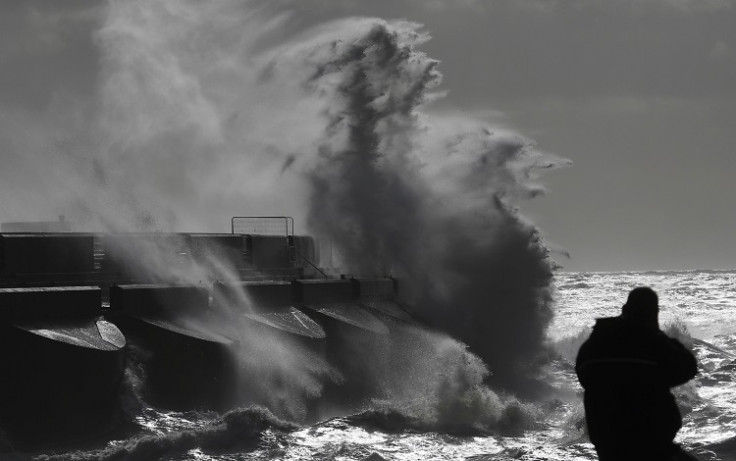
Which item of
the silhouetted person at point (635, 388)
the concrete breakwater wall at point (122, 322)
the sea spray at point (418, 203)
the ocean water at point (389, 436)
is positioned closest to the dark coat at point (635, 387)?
the silhouetted person at point (635, 388)

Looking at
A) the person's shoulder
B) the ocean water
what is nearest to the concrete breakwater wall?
the ocean water

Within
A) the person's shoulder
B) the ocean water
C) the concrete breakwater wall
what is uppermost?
the person's shoulder

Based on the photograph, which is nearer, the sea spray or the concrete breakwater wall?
the concrete breakwater wall

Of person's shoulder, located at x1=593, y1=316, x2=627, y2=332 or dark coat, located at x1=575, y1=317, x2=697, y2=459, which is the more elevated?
person's shoulder, located at x1=593, y1=316, x2=627, y2=332

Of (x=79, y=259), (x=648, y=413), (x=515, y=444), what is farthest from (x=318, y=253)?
(x=648, y=413)

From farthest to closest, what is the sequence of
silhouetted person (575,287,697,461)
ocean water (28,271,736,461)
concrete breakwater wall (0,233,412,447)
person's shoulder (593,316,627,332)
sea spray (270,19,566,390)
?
sea spray (270,19,566,390) → concrete breakwater wall (0,233,412,447) → ocean water (28,271,736,461) → person's shoulder (593,316,627,332) → silhouetted person (575,287,697,461)

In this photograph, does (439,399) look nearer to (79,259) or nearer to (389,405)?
(389,405)

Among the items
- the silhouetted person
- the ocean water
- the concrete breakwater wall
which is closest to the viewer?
the silhouetted person

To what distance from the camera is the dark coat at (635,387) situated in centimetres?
399

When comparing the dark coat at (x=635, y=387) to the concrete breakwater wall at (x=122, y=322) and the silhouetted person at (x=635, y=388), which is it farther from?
the concrete breakwater wall at (x=122, y=322)

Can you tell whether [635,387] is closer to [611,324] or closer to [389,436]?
[611,324]

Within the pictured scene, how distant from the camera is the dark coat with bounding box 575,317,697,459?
3992 mm

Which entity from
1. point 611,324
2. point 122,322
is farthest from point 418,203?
point 611,324

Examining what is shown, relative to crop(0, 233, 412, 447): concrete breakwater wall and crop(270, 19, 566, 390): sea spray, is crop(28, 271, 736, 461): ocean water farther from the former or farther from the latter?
crop(270, 19, 566, 390): sea spray
